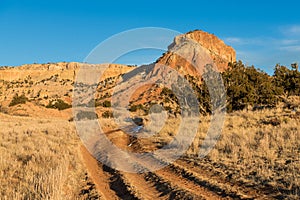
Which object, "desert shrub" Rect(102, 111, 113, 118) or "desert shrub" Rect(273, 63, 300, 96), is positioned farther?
"desert shrub" Rect(102, 111, 113, 118)

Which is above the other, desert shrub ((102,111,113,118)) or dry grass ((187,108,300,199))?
desert shrub ((102,111,113,118))

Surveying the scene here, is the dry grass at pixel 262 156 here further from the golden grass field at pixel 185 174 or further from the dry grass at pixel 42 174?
the dry grass at pixel 42 174

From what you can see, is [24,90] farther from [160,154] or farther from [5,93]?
[160,154]

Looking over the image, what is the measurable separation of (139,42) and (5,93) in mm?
83210

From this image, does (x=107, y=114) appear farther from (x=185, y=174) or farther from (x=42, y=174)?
(x=185, y=174)

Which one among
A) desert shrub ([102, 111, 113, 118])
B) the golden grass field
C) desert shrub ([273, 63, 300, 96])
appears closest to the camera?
the golden grass field

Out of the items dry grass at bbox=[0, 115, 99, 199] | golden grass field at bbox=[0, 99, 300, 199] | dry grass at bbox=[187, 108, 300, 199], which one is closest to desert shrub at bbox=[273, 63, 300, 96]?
dry grass at bbox=[187, 108, 300, 199]

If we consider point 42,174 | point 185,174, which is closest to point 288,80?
point 185,174

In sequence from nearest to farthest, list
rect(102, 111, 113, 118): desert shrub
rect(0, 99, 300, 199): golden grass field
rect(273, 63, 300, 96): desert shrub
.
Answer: rect(0, 99, 300, 199): golden grass field < rect(273, 63, 300, 96): desert shrub < rect(102, 111, 113, 118): desert shrub

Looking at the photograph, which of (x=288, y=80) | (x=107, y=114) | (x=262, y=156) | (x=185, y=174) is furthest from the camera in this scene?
(x=107, y=114)

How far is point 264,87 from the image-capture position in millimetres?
26547

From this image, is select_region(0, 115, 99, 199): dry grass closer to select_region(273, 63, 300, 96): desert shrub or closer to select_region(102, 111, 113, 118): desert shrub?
A: select_region(273, 63, 300, 96): desert shrub

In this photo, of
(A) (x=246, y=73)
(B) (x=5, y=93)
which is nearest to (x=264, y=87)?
(A) (x=246, y=73)

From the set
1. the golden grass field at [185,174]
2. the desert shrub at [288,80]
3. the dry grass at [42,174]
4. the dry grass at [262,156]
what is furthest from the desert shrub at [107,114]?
the golden grass field at [185,174]
